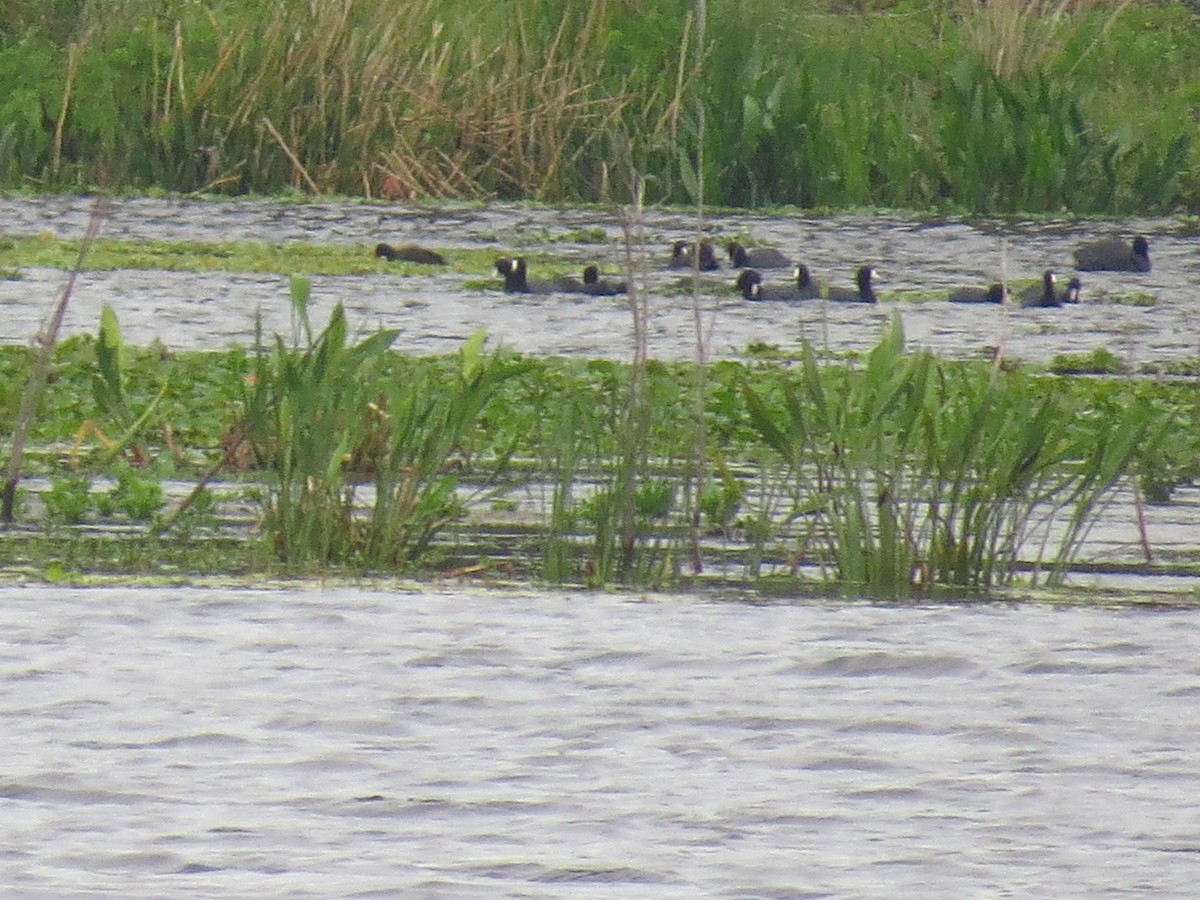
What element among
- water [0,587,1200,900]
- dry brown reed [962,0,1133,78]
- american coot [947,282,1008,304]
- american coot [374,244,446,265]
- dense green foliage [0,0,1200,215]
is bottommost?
water [0,587,1200,900]

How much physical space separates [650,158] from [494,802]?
1459cm

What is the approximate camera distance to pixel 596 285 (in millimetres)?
13695

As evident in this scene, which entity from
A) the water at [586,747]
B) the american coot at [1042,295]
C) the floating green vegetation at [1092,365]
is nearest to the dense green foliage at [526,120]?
the american coot at [1042,295]

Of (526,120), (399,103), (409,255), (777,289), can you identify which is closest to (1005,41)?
(526,120)

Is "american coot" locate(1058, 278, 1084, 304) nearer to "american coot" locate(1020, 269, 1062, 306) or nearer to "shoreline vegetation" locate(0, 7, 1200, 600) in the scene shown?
"american coot" locate(1020, 269, 1062, 306)

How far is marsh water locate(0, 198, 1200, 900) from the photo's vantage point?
3.96 meters

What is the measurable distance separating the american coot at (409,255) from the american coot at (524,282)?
1.13 meters

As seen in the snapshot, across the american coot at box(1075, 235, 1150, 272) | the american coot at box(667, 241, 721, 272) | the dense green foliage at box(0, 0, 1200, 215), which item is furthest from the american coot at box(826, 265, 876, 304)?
the dense green foliage at box(0, 0, 1200, 215)

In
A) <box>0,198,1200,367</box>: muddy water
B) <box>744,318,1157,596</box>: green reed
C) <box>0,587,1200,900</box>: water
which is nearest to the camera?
<box>0,587,1200,900</box>: water

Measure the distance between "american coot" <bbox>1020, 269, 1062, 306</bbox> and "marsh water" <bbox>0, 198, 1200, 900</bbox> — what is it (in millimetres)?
6399

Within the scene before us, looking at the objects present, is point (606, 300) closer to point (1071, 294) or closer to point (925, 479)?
point (1071, 294)

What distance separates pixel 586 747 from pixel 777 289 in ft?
30.3

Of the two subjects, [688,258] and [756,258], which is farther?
[756,258]

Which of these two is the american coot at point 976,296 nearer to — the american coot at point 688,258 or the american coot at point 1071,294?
the american coot at point 1071,294
